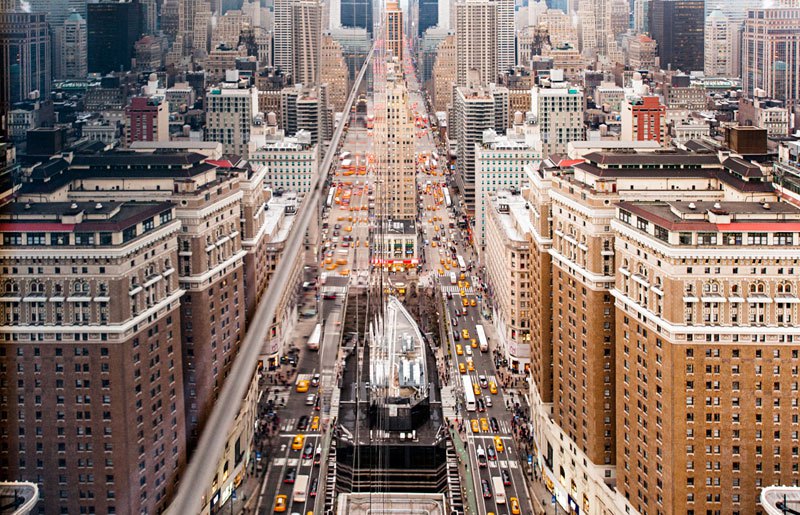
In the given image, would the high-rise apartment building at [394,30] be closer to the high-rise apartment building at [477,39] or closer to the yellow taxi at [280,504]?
the high-rise apartment building at [477,39]

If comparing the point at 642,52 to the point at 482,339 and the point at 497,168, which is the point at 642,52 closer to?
the point at 497,168

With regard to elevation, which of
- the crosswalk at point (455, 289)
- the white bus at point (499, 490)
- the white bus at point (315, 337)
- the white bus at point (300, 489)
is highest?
the white bus at point (315, 337)

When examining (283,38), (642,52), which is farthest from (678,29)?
(283,38)

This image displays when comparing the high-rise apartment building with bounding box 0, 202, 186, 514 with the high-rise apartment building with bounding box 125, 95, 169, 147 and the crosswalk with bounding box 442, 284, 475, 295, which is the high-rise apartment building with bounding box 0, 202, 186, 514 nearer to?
the high-rise apartment building with bounding box 125, 95, 169, 147

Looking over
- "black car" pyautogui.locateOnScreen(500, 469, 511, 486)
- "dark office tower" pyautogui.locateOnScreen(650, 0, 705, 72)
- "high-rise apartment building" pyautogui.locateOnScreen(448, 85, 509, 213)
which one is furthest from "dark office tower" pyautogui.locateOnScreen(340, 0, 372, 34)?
"dark office tower" pyautogui.locateOnScreen(650, 0, 705, 72)

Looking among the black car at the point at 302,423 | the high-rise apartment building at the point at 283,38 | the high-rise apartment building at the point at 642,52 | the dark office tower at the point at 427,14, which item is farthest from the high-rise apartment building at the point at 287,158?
the high-rise apartment building at the point at 642,52
